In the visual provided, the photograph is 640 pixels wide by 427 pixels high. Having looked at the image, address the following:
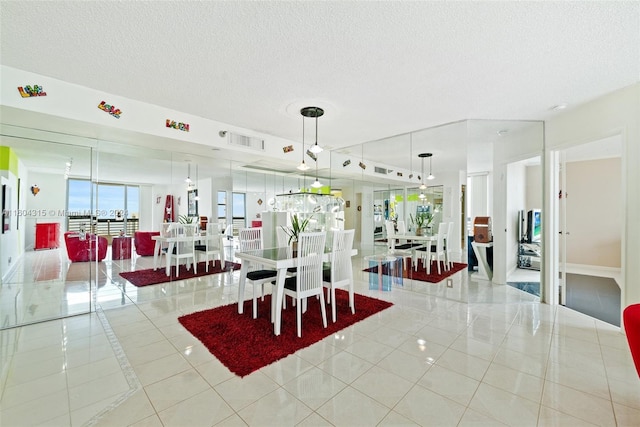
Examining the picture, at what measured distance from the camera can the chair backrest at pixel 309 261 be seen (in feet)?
9.29

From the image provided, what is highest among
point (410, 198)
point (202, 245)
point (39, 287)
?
point (410, 198)

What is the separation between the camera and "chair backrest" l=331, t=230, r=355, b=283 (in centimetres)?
319

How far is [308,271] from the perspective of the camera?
2943 millimetres

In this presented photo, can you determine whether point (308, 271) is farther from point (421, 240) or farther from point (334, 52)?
point (421, 240)

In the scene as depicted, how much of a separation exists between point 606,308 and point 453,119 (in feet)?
10.8

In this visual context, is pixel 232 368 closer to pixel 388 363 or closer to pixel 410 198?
pixel 388 363

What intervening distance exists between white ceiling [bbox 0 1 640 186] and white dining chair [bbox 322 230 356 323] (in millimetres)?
1678

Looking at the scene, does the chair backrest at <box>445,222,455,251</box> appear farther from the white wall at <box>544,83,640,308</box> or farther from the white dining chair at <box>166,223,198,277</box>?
the white dining chair at <box>166,223,198,277</box>

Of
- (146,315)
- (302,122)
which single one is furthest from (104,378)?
(302,122)

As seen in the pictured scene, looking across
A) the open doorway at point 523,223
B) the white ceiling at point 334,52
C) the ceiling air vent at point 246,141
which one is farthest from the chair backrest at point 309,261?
the open doorway at point 523,223

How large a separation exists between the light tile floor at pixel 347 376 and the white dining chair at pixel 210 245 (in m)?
1.76

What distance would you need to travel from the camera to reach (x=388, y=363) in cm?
230

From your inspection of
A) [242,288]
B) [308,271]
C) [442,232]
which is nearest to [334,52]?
[308,271]

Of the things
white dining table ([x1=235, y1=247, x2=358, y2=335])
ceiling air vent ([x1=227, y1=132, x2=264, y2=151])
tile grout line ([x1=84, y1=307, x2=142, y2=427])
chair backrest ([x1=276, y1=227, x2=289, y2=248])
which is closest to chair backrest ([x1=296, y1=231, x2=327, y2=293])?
white dining table ([x1=235, y1=247, x2=358, y2=335])
